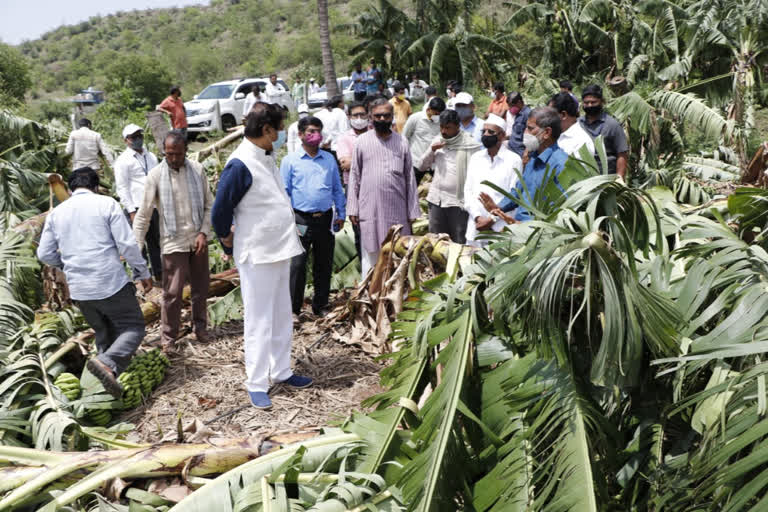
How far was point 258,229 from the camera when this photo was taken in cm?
448

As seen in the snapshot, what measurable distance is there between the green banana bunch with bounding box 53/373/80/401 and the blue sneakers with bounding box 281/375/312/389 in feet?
4.98

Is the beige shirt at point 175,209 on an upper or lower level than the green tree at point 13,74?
lower

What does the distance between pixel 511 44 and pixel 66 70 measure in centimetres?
5390

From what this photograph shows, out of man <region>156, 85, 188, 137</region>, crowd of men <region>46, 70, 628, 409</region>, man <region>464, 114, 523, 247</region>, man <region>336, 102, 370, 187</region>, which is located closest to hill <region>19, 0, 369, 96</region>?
man <region>156, 85, 188, 137</region>

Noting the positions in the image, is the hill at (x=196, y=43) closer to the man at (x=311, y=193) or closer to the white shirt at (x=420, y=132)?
the white shirt at (x=420, y=132)

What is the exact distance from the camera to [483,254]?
10.6 feet

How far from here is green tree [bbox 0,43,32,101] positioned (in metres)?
25.2

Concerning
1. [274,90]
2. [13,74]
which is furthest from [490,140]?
[13,74]

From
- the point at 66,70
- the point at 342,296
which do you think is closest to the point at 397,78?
the point at 342,296

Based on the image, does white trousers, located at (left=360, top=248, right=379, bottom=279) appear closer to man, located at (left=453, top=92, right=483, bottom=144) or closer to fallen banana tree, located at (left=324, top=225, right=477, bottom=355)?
fallen banana tree, located at (left=324, top=225, right=477, bottom=355)

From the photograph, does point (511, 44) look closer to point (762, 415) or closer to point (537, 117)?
point (537, 117)

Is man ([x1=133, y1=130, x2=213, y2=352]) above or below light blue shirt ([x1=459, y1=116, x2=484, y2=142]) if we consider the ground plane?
below

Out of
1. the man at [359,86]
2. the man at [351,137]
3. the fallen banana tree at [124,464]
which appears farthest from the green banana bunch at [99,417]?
the man at [359,86]

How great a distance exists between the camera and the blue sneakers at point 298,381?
4.96m
